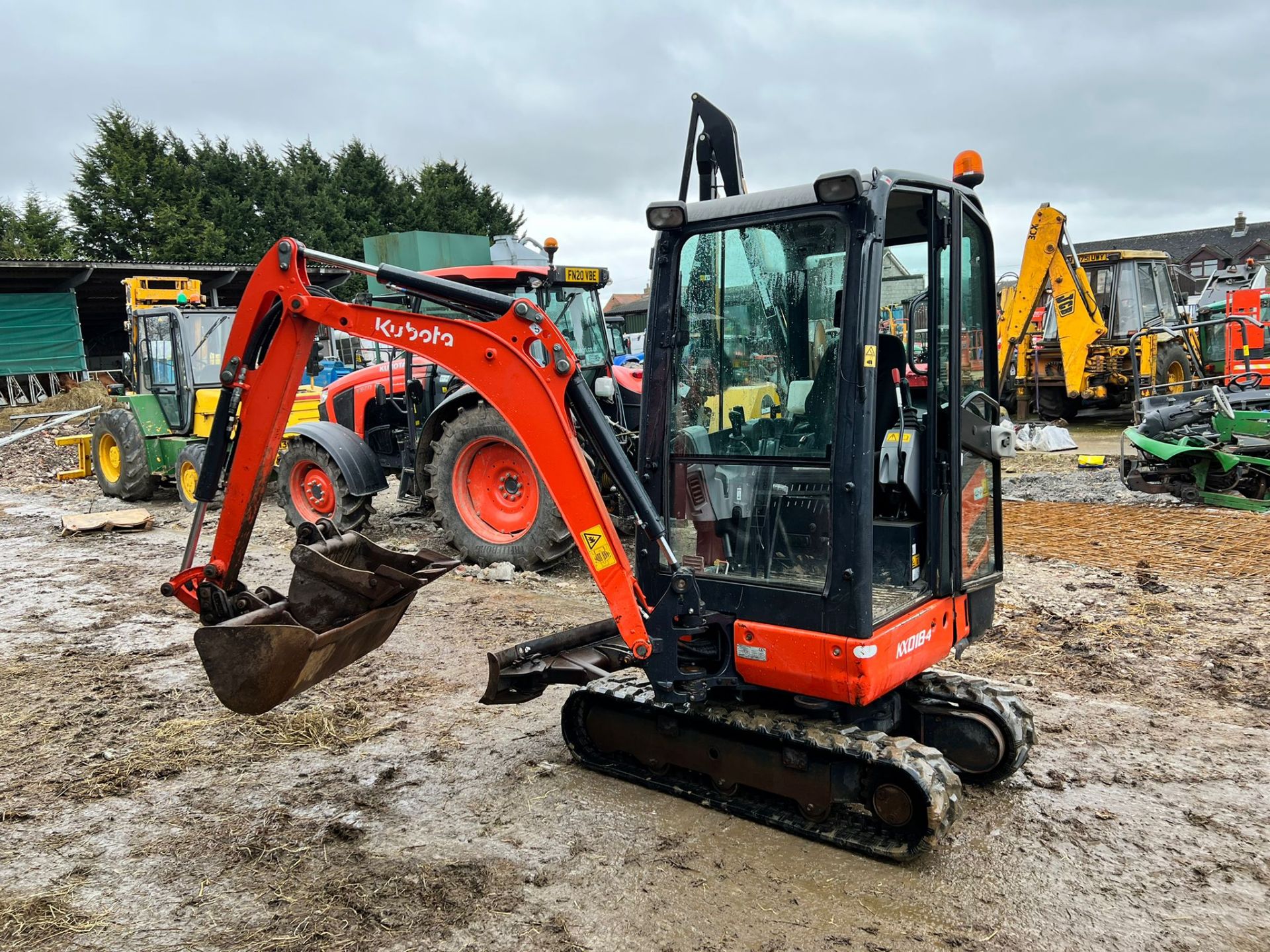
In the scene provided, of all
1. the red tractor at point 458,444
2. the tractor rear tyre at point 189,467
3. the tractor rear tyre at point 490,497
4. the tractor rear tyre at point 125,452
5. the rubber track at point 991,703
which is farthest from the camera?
the tractor rear tyre at point 125,452

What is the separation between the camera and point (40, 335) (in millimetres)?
21203

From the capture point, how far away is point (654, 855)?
325 centimetres

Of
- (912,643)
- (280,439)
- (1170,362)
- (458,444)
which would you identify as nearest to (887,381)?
(912,643)

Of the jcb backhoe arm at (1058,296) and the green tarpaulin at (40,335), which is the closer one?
the jcb backhoe arm at (1058,296)

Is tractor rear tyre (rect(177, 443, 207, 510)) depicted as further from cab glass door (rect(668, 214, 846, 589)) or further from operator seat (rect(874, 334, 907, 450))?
operator seat (rect(874, 334, 907, 450))

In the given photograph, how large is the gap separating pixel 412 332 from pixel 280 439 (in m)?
0.65

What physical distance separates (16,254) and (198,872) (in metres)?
31.9

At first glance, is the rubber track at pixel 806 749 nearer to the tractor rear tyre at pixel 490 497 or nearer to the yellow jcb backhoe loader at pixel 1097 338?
the tractor rear tyre at pixel 490 497

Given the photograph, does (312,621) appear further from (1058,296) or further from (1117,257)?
(1117,257)

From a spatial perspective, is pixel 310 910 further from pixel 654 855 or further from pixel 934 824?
pixel 934 824

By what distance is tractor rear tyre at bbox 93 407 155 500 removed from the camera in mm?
11023

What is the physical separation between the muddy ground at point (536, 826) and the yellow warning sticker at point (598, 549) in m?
1.02

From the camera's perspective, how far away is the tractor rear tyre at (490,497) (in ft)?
23.2

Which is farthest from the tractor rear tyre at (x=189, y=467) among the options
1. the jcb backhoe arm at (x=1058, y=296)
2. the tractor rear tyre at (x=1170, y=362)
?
the tractor rear tyre at (x=1170, y=362)
